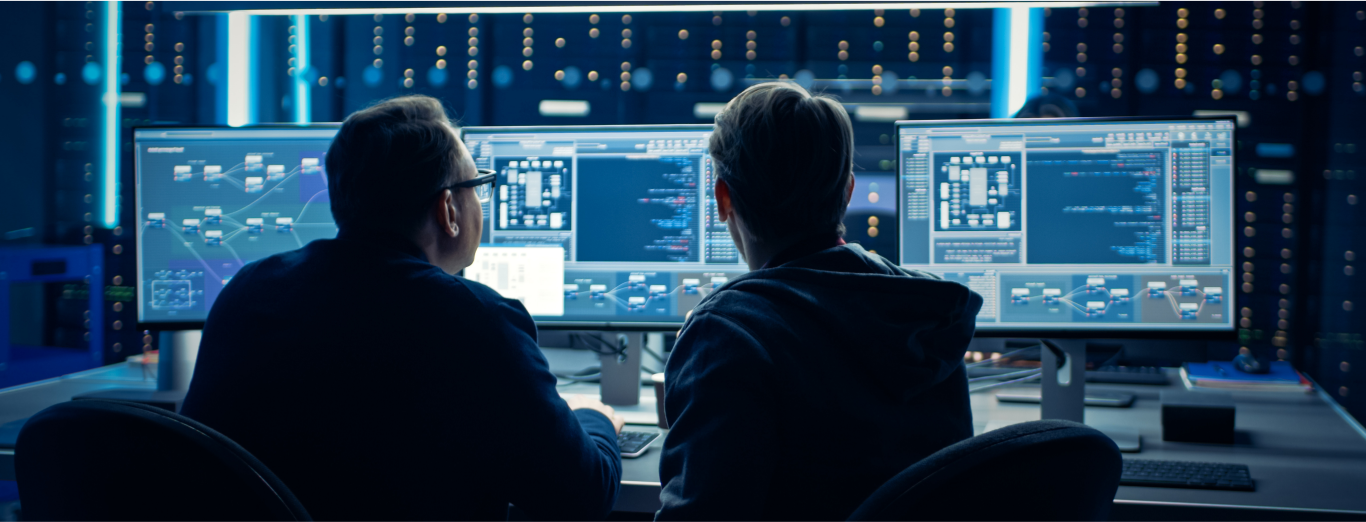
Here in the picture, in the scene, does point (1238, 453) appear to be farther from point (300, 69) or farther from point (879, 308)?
point (300, 69)

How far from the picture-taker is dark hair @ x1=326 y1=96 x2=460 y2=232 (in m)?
1.00

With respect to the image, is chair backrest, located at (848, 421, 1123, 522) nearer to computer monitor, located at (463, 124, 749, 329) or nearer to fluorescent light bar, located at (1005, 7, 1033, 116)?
computer monitor, located at (463, 124, 749, 329)

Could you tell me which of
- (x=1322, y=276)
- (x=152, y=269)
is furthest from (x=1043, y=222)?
(x=1322, y=276)

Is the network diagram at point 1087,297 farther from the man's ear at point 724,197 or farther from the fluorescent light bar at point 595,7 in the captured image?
the man's ear at point 724,197

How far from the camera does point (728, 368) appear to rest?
0.73 metres

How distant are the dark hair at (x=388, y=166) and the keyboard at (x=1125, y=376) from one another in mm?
1413

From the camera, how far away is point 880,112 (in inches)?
135

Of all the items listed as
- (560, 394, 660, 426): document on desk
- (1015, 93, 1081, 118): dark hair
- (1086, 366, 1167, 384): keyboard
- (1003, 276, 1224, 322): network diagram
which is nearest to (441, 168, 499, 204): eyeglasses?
(560, 394, 660, 426): document on desk

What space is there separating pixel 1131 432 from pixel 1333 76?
2.13 metres

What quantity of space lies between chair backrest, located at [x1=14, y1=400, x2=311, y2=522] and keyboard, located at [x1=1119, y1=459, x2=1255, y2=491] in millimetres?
1012

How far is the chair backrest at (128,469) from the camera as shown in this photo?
67cm

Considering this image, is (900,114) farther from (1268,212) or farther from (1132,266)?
(1132,266)

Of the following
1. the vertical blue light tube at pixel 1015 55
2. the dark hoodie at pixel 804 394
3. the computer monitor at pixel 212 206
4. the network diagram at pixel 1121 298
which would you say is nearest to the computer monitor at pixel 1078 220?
the network diagram at pixel 1121 298

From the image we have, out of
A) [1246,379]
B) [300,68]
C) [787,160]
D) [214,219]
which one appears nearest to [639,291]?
[787,160]
